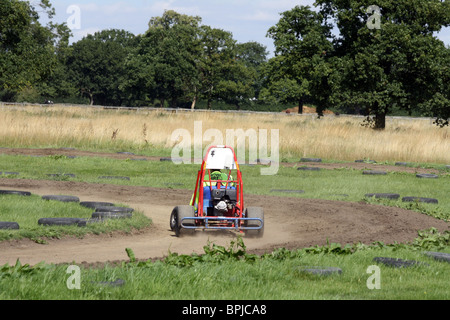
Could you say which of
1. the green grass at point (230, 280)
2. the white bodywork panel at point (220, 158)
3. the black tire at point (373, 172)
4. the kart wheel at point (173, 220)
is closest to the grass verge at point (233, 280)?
the green grass at point (230, 280)

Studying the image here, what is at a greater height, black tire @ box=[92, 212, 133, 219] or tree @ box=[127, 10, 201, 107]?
tree @ box=[127, 10, 201, 107]

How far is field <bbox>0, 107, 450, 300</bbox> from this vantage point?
6.98 metres

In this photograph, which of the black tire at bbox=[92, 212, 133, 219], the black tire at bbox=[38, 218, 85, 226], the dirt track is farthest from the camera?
the black tire at bbox=[92, 212, 133, 219]

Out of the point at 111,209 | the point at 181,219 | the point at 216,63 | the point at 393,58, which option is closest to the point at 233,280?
the point at 181,219

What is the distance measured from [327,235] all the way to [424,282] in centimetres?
429

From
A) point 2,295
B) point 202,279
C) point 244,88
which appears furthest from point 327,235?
point 244,88

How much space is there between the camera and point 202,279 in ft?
→ 23.3

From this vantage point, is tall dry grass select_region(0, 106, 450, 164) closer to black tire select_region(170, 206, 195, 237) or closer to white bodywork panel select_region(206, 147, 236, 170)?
white bodywork panel select_region(206, 147, 236, 170)

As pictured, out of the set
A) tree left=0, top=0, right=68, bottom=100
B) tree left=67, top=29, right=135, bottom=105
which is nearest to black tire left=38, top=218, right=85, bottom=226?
tree left=0, top=0, right=68, bottom=100

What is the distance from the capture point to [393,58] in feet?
130

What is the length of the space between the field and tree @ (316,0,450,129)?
6.78 meters

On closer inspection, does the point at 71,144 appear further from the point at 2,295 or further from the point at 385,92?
the point at 2,295

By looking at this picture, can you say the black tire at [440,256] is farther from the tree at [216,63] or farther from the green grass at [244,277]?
the tree at [216,63]

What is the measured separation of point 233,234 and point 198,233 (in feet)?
2.02
